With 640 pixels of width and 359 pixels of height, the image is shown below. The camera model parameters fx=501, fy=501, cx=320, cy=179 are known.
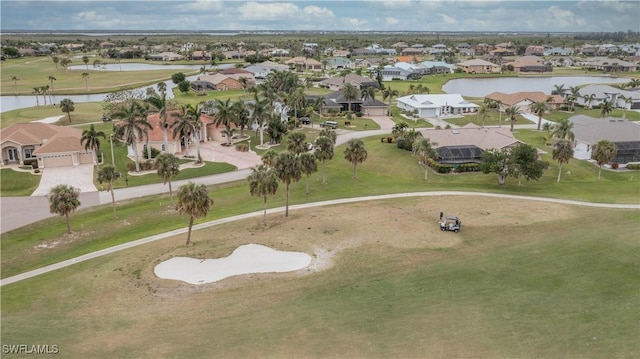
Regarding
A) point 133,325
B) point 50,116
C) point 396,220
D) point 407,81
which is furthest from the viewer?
point 407,81

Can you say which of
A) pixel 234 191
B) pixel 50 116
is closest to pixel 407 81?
pixel 50 116

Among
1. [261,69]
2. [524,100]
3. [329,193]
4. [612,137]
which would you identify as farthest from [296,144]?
[261,69]

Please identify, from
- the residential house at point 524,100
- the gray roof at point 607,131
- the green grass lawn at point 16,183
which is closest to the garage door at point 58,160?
the green grass lawn at point 16,183

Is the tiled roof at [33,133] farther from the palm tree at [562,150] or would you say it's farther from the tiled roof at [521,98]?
the tiled roof at [521,98]

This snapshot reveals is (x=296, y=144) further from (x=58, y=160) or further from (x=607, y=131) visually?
(x=607, y=131)

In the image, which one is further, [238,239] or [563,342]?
[238,239]

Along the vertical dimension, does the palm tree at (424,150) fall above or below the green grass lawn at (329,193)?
above

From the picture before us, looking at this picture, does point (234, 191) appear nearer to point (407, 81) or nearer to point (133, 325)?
point (133, 325)
